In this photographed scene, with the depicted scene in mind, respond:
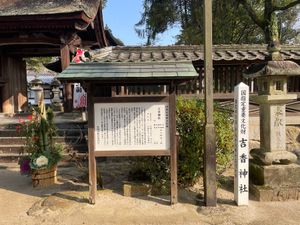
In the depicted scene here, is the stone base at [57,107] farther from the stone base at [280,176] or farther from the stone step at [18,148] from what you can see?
the stone base at [280,176]

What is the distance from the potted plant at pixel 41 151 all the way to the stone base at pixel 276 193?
436 centimetres

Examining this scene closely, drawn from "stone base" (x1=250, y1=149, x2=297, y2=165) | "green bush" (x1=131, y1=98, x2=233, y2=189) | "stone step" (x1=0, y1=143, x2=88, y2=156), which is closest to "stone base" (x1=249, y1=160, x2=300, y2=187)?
"stone base" (x1=250, y1=149, x2=297, y2=165)

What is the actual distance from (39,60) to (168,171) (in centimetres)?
2808

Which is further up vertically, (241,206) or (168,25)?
(168,25)

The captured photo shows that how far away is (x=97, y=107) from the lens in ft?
17.9

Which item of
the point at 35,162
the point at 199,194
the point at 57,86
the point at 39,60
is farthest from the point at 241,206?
the point at 39,60

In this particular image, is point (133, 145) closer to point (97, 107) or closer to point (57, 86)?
point (97, 107)

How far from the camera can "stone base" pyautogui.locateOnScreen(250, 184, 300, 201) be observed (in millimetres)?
5672

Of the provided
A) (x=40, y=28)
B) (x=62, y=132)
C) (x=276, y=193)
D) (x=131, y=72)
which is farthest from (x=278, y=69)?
(x=40, y=28)

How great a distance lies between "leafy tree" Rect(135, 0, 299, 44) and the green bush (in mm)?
16568

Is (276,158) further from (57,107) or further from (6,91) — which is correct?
(57,107)

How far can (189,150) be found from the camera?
604 centimetres

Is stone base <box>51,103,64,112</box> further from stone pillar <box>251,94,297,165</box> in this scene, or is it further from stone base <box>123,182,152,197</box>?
stone pillar <box>251,94,297,165</box>

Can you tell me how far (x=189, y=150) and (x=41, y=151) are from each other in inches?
130
